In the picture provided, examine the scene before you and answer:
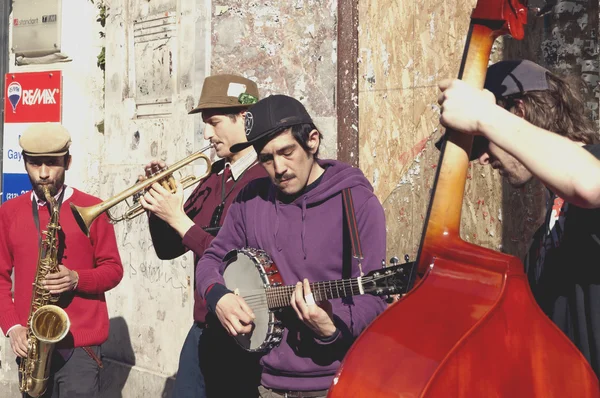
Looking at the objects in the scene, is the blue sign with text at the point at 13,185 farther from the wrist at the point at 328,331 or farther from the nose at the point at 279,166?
the wrist at the point at 328,331

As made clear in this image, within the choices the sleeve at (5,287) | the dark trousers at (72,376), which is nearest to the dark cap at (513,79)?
the dark trousers at (72,376)

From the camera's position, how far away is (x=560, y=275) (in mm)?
2127

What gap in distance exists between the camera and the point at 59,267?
4809 millimetres

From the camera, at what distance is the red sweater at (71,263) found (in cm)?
492

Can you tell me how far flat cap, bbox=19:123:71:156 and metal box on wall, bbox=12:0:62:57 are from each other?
2851 mm

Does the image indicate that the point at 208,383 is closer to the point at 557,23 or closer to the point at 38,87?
the point at 557,23

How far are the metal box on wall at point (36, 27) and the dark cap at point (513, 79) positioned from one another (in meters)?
6.20

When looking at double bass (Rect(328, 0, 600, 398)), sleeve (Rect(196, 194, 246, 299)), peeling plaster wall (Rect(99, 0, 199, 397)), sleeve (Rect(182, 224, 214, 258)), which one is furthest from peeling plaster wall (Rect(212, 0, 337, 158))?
double bass (Rect(328, 0, 600, 398))

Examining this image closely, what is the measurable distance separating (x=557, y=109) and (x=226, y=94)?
2.65m

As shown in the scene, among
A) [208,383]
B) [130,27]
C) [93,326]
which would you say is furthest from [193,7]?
[208,383]

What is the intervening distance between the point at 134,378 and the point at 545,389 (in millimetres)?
5487

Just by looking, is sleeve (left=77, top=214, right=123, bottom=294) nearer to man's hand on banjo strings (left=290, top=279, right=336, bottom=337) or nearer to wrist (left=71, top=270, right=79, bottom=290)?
wrist (left=71, top=270, right=79, bottom=290)

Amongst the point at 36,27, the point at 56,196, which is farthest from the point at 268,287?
the point at 36,27

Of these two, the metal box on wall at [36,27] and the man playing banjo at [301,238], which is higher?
the metal box on wall at [36,27]
